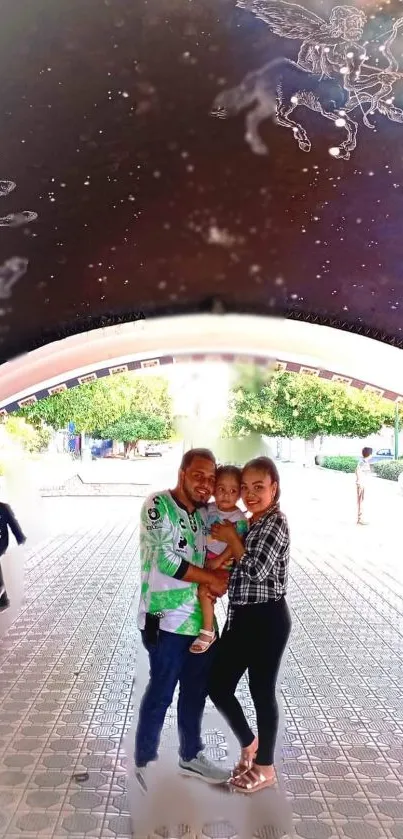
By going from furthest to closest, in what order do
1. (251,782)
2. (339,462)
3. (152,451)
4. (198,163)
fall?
(152,451)
(339,462)
(198,163)
(251,782)

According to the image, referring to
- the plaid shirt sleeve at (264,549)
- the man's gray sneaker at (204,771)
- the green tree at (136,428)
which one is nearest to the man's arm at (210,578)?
the plaid shirt sleeve at (264,549)

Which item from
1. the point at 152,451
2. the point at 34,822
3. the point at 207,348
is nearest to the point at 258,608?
the point at 34,822

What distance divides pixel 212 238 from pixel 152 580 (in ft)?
6.52

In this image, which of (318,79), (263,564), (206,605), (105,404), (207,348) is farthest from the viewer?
(105,404)

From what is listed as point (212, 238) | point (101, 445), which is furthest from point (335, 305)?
point (101, 445)

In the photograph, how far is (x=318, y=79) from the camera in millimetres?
3195

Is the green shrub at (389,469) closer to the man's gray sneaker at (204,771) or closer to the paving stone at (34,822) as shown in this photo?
the man's gray sneaker at (204,771)

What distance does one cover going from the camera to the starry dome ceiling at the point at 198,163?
2867 mm

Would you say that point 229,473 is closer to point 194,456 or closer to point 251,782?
point 194,456

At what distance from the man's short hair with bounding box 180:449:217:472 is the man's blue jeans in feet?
2.44

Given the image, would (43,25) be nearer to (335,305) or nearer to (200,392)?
(335,305)

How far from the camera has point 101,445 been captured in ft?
152

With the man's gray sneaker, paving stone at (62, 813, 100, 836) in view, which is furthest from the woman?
paving stone at (62, 813, 100, 836)

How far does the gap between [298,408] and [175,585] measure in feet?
82.8
